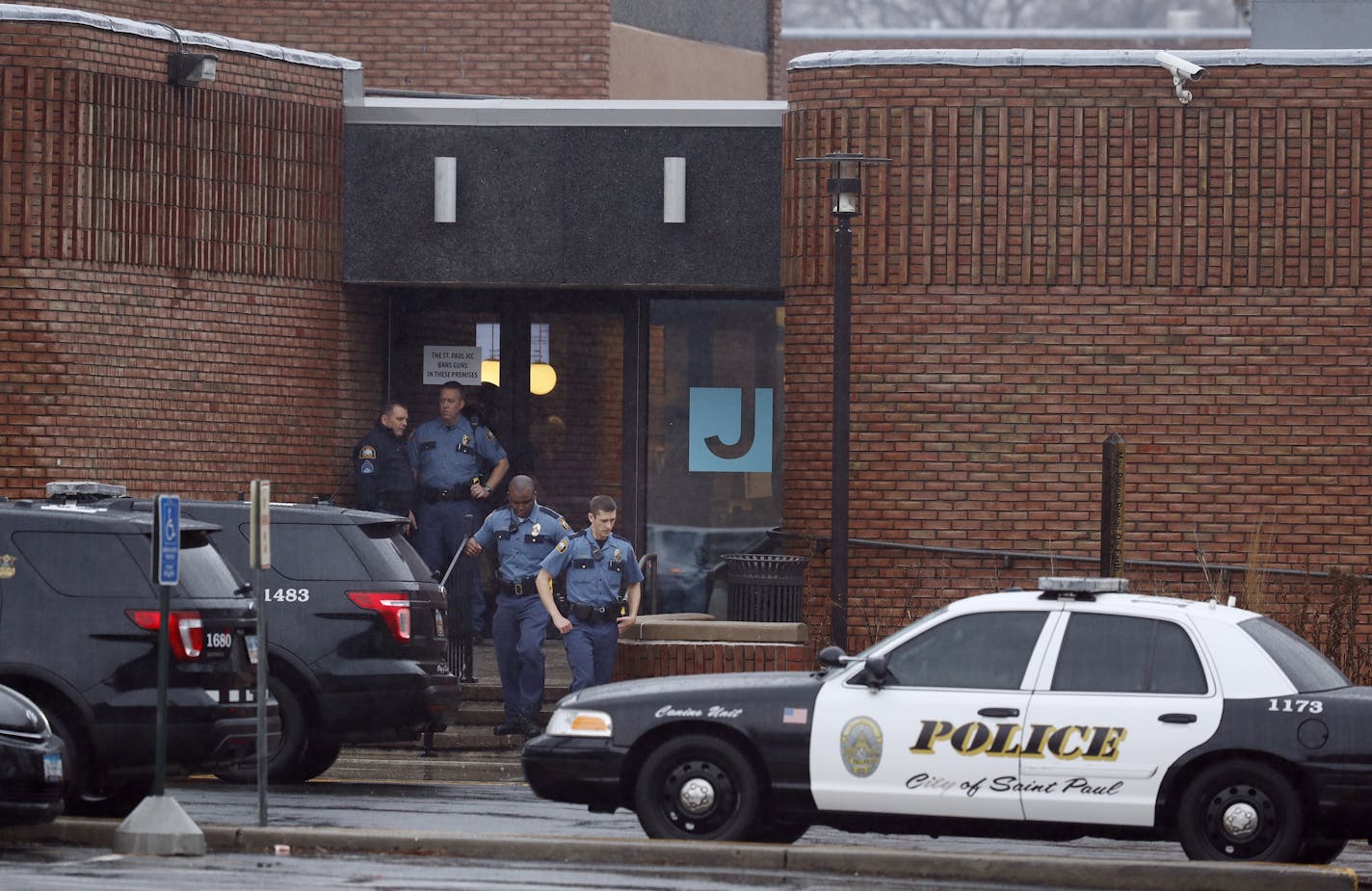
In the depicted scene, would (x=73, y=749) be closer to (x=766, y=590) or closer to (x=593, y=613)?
(x=593, y=613)

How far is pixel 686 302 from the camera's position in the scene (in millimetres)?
21391

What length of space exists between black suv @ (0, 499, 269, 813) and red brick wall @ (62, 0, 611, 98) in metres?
12.4

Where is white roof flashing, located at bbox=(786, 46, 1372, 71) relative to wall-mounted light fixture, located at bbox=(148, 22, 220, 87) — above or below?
above

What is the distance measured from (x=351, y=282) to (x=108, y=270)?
2.32 m

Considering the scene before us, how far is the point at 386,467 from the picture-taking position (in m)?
20.1

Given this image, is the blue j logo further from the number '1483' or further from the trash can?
the number '1483'

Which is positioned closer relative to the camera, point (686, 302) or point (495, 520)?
point (495, 520)

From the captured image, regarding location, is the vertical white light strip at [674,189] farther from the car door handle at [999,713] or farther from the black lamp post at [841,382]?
the car door handle at [999,713]

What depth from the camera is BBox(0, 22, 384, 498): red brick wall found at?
18.9m

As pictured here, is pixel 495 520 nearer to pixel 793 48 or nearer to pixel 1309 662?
pixel 1309 662

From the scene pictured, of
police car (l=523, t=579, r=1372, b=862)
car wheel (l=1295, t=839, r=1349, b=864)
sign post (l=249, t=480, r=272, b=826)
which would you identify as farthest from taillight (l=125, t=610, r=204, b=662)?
car wheel (l=1295, t=839, r=1349, b=864)

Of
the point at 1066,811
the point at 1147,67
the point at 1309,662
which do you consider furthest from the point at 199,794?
the point at 1147,67

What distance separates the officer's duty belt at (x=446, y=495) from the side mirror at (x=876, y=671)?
8905mm

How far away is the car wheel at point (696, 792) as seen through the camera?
12031 mm
